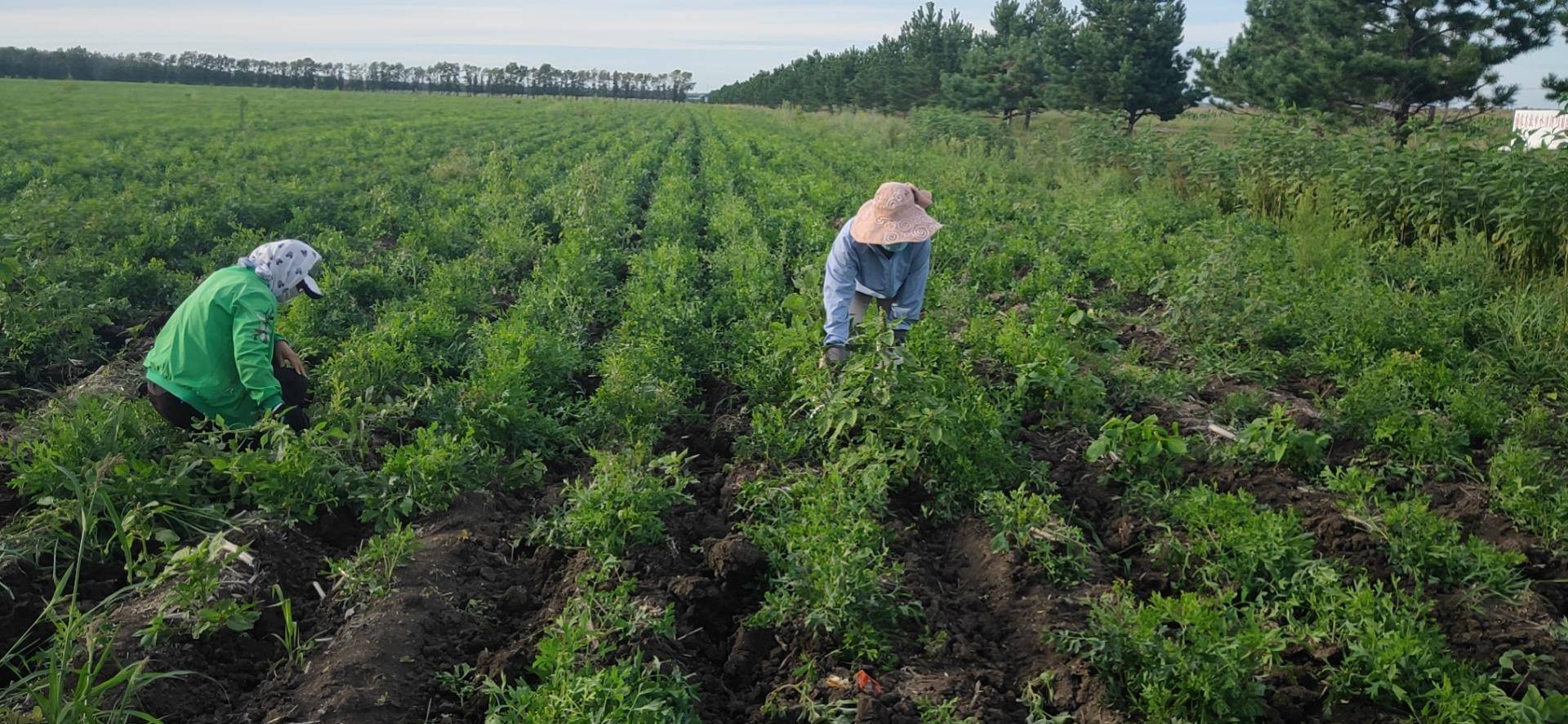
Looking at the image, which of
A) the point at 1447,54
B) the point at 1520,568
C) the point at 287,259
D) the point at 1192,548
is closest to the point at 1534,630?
the point at 1520,568

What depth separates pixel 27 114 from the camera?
2861 centimetres

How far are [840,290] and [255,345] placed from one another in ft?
11.1

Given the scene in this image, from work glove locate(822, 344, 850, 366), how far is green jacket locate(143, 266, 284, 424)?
313 cm

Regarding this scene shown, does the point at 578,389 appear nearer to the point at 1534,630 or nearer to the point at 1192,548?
the point at 1192,548

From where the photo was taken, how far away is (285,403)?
5.65m

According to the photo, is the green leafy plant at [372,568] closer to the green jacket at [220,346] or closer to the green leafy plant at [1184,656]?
the green jacket at [220,346]

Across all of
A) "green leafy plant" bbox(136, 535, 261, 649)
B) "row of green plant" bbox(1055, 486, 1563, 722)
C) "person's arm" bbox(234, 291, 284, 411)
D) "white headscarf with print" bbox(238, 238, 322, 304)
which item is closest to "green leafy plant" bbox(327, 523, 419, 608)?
"green leafy plant" bbox(136, 535, 261, 649)

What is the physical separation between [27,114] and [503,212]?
2414 centimetres

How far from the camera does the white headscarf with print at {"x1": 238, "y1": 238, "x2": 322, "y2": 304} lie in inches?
214

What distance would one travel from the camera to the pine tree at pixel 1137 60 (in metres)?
30.0

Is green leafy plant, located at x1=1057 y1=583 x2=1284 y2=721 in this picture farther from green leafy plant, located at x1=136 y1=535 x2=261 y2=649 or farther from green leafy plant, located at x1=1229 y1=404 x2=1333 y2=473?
green leafy plant, located at x1=136 y1=535 x2=261 y2=649

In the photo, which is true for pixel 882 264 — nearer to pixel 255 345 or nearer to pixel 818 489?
pixel 818 489

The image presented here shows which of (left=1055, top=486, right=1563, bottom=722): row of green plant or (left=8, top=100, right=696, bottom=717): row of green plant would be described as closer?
(left=1055, top=486, right=1563, bottom=722): row of green plant

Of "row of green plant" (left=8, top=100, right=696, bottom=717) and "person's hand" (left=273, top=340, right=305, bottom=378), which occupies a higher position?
"person's hand" (left=273, top=340, right=305, bottom=378)
